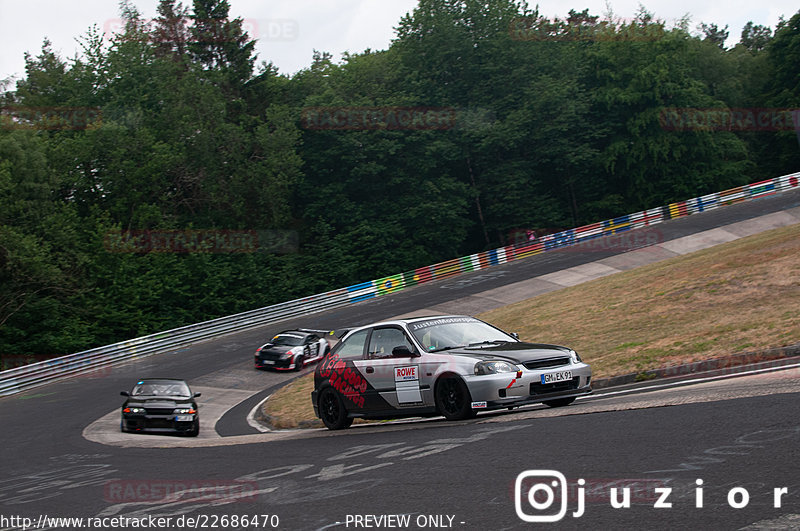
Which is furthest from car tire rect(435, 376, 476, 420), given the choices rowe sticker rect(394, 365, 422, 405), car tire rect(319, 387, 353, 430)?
car tire rect(319, 387, 353, 430)

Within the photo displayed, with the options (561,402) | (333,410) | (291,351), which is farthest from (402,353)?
(291,351)

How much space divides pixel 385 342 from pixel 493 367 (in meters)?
2.18

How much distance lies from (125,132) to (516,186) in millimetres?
30703

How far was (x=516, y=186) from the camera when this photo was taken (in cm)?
6644

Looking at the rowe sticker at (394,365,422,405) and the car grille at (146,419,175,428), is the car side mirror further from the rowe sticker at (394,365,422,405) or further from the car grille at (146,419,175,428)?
the car grille at (146,419,175,428)

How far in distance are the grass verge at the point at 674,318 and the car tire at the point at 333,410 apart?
9.30 feet

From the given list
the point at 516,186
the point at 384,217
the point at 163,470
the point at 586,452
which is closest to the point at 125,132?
the point at 384,217

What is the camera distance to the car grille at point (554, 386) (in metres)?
10.6

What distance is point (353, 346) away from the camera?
12.7 meters

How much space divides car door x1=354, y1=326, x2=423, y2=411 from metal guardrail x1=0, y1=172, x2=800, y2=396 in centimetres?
2288

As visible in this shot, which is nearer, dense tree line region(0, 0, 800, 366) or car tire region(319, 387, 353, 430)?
car tire region(319, 387, 353, 430)

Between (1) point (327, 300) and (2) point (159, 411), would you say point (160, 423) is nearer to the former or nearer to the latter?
(2) point (159, 411)

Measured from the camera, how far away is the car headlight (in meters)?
10.5

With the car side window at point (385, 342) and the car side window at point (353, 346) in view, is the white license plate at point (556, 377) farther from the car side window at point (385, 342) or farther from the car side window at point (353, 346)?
the car side window at point (353, 346)
